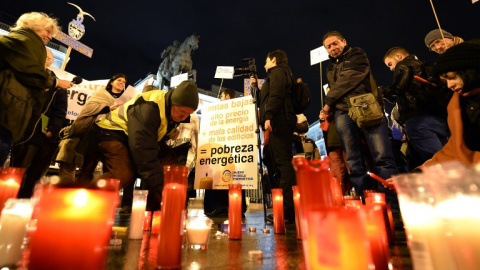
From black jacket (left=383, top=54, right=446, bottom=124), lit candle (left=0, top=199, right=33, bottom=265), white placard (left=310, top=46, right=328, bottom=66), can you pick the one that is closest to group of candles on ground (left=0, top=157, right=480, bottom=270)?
lit candle (left=0, top=199, right=33, bottom=265)

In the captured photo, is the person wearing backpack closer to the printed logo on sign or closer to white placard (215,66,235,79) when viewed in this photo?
the printed logo on sign

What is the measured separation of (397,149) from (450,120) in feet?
8.65

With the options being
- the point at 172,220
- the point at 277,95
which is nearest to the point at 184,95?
the point at 277,95

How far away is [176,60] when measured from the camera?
1695cm

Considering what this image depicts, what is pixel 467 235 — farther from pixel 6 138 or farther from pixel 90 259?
pixel 6 138

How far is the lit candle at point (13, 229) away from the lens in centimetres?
98

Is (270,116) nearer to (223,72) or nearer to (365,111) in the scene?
(365,111)

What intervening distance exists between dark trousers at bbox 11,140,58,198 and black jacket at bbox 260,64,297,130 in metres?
2.76

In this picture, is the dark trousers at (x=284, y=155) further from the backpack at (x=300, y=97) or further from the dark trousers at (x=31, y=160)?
the dark trousers at (x=31, y=160)

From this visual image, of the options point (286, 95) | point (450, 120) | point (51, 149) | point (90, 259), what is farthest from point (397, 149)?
point (51, 149)

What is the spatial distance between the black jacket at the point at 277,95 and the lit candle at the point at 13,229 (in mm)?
2504

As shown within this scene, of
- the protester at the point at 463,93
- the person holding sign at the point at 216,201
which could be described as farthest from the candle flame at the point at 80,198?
the person holding sign at the point at 216,201

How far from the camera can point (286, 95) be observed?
11.1ft

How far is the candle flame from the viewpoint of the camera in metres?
0.72
